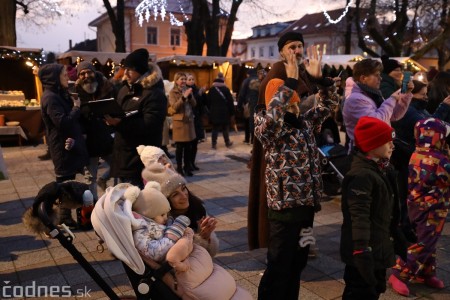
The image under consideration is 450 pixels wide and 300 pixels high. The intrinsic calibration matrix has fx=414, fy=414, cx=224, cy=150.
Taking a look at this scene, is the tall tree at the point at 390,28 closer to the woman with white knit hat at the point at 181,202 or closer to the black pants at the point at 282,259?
the black pants at the point at 282,259

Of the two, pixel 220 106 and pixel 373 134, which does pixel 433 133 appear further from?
pixel 220 106

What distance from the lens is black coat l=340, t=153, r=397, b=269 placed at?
2.53 meters

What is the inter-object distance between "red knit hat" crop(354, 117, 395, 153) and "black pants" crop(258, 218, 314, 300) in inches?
28.2

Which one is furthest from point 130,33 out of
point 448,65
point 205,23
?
point 448,65

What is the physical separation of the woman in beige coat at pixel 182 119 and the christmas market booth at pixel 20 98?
18.7ft

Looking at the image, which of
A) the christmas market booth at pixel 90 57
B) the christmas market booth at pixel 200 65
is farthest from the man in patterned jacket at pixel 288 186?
the christmas market booth at pixel 200 65

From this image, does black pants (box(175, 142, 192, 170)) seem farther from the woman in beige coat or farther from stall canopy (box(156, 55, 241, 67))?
stall canopy (box(156, 55, 241, 67))

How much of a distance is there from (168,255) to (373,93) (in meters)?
2.77

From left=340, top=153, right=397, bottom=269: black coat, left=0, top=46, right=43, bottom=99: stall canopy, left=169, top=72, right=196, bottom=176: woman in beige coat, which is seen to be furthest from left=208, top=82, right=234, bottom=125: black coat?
left=340, top=153, right=397, bottom=269: black coat

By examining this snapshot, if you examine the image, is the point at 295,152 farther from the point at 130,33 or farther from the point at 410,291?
the point at 130,33

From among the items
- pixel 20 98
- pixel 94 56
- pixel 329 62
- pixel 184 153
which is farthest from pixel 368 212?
pixel 329 62

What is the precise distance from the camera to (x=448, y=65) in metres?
31.3

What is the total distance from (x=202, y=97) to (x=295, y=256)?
26.4 feet

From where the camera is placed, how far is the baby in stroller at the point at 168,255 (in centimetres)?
203
